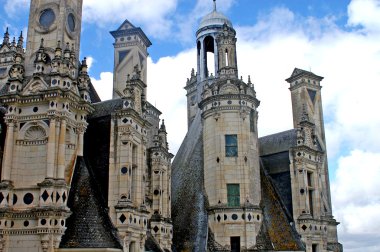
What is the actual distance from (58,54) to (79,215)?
903cm

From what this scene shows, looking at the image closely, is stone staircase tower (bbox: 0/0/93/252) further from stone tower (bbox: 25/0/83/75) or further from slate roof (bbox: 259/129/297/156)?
slate roof (bbox: 259/129/297/156)

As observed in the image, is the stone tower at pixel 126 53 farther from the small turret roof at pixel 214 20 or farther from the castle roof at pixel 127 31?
the small turret roof at pixel 214 20

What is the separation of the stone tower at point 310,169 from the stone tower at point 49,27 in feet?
72.2

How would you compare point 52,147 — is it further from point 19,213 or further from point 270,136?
point 270,136

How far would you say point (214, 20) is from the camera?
174 ft

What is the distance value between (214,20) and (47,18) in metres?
25.0

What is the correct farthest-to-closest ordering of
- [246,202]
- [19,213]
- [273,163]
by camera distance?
[273,163]
[246,202]
[19,213]

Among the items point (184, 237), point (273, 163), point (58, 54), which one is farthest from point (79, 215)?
point (273, 163)

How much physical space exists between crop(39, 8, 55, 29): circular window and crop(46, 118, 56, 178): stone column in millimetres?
6926

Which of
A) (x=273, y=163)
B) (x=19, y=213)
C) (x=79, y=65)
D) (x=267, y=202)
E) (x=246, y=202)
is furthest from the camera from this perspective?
(x=273, y=163)

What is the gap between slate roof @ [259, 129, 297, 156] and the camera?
151ft

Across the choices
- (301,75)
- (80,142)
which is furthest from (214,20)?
(80,142)

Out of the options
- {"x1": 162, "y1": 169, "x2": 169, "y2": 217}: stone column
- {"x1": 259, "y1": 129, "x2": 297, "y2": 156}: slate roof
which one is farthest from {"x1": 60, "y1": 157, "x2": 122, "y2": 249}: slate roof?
{"x1": 259, "y1": 129, "x2": 297, "y2": 156}: slate roof

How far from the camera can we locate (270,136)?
160 feet
